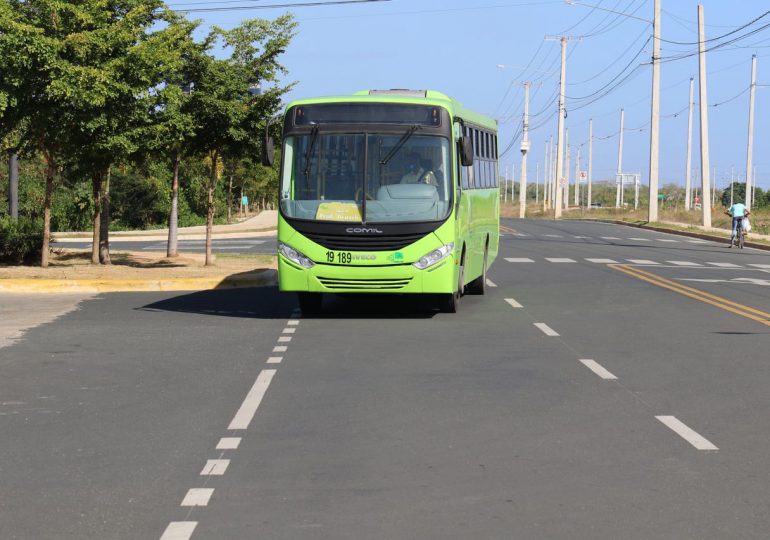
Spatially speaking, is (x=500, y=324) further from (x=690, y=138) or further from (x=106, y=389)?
(x=690, y=138)

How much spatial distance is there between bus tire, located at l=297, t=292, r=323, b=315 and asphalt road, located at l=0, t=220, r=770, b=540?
1.25 ft

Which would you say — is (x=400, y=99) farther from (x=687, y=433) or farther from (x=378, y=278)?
(x=687, y=433)

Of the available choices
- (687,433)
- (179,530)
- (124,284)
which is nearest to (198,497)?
(179,530)

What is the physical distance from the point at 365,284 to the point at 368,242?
0.57 meters

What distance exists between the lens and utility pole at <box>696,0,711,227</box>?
188ft

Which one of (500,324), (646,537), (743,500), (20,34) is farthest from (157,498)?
(20,34)

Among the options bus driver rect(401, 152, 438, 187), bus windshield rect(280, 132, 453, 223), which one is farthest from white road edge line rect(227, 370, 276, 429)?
bus driver rect(401, 152, 438, 187)

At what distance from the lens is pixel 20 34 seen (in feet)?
76.1

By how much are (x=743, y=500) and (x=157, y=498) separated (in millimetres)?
3219

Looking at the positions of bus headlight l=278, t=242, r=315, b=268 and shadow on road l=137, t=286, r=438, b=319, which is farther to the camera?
shadow on road l=137, t=286, r=438, b=319

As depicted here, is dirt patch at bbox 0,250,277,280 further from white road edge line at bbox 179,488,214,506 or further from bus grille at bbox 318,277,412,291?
white road edge line at bbox 179,488,214,506

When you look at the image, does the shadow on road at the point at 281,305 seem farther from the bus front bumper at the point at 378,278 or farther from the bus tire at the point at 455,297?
the bus front bumper at the point at 378,278

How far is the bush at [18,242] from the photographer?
2903 cm

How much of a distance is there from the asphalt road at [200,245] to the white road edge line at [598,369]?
2549 centimetres
